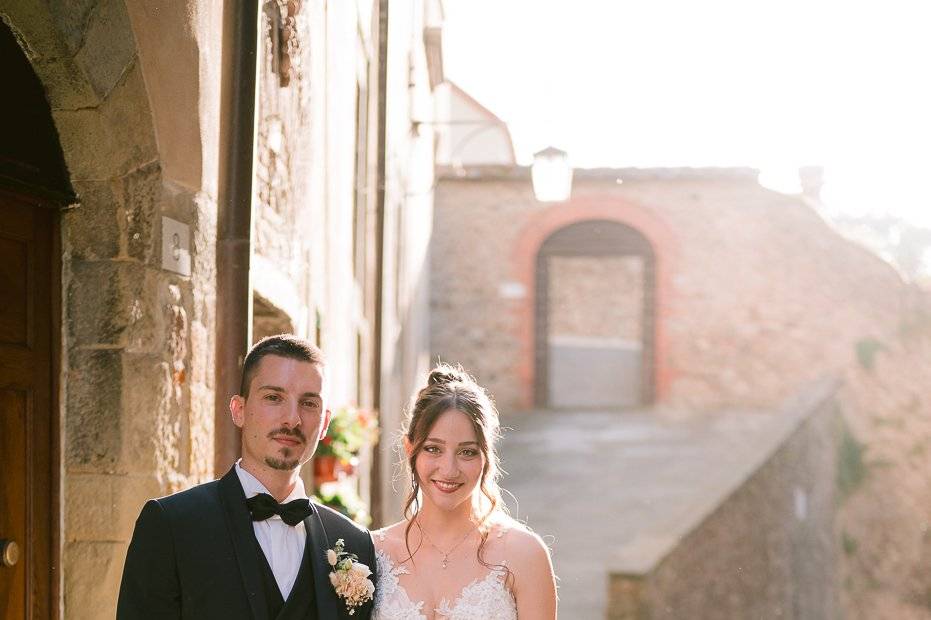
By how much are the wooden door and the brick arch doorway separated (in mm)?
15053

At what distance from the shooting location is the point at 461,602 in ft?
11.1

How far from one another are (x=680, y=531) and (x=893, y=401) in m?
9.67

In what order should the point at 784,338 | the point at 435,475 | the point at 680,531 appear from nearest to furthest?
the point at 435,475, the point at 680,531, the point at 784,338

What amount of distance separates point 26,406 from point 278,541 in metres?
1.18

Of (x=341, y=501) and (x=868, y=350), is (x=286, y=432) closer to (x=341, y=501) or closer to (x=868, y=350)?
(x=341, y=501)

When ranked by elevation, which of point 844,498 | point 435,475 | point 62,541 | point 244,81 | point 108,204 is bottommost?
point 844,498

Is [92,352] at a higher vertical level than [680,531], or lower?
higher

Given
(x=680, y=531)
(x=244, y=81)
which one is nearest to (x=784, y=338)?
(x=680, y=531)

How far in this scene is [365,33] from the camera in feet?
31.9

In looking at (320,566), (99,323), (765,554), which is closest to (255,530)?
(320,566)

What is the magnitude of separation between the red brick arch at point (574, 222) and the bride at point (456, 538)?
1490cm

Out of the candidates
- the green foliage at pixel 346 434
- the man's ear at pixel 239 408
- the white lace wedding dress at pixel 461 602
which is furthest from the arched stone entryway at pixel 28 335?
the green foliage at pixel 346 434

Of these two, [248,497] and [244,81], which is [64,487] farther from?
[244,81]

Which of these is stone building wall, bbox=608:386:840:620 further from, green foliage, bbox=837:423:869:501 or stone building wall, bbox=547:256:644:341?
stone building wall, bbox=547:256:644:341
